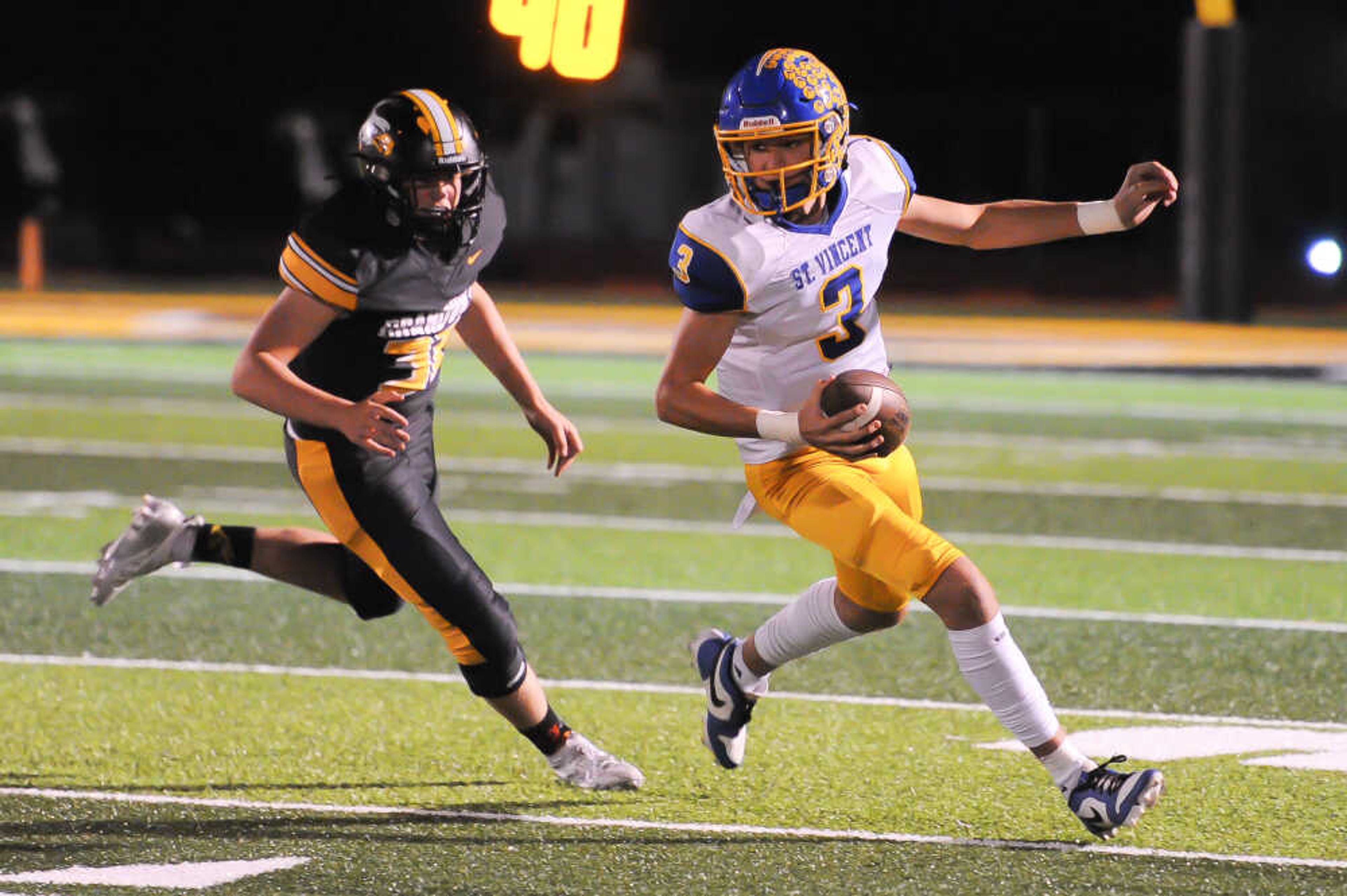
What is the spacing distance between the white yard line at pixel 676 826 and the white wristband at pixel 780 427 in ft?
2.92

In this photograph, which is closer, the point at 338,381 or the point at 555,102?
the point at 338,381

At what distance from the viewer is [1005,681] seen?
202 inches

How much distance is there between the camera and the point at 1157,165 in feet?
18.7

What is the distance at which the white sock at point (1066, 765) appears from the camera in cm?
→ 514

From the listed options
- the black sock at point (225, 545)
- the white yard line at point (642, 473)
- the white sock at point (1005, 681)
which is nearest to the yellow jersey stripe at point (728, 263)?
the white sock at point (1005, 681)

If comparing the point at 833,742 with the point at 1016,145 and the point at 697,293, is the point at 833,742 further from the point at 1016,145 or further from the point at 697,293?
the point at 1016,145

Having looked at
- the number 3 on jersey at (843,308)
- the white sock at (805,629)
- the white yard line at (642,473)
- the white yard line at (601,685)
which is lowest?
the white yard line at (642,473)

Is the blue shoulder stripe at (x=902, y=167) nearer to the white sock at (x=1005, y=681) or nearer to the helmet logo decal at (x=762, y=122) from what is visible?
the helmet logo decal at (x=762, y=122)

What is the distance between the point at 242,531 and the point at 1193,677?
292cm

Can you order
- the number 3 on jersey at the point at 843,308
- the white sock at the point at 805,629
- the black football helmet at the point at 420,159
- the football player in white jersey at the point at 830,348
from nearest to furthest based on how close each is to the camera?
1. the football player in white jersey at the point at 830,348
2. the black football helmet at the point at 420,159
3. the number 3 on jersey at the point at 843,308
4. the white sock at the point at 805,629

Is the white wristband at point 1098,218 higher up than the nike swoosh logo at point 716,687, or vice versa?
the white wristband at point 1098,218

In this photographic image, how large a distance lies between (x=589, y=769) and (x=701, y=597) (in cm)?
293

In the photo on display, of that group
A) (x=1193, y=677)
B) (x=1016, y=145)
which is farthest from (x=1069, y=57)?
(x=1193, y=677)

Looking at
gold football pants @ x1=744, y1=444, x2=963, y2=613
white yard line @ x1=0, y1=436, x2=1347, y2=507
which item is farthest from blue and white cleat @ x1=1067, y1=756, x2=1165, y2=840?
white yard line @ x1=0, y1=436, x2=1347, y2=507
